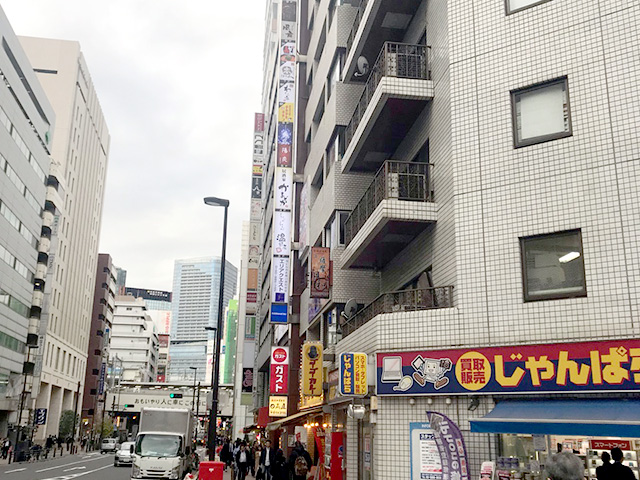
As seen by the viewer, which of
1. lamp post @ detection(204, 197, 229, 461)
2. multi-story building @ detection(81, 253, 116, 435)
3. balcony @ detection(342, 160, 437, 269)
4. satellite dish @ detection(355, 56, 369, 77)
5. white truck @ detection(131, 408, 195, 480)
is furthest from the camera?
multi-story building @ detection(81, 253, 116, 435)

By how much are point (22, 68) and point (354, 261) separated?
54.2 meters

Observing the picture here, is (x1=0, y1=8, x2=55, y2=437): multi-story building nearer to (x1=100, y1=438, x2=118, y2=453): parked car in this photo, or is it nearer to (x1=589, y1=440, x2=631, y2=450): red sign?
(x1=100, y1=438, x2=118, y2=453): parked car

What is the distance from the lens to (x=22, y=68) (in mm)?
62625

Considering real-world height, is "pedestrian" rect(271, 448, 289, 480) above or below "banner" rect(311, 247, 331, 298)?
below

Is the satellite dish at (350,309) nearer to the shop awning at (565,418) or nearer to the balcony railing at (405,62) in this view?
the balcony railing at (405,62)

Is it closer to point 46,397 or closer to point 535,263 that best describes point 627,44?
point 535,263

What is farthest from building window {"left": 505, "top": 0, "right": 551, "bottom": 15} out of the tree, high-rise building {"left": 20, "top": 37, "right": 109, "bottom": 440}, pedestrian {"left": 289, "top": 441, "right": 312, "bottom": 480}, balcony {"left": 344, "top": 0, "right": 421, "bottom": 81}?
the tree

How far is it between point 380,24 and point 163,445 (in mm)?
19204

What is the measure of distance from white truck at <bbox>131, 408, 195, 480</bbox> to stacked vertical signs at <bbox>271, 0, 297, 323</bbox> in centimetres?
760

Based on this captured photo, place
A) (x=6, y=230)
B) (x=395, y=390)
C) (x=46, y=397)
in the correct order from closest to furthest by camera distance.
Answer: (x=395, y=390)
(x=6, y=230)
(x=46, y=397)

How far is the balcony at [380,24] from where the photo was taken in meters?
19.1

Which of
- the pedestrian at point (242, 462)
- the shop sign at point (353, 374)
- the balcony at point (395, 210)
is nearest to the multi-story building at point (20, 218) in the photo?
the pedestrian at point (242, 462)

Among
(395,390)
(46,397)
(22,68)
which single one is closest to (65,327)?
(46,397)

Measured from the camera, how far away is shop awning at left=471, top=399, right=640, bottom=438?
1051 cm
